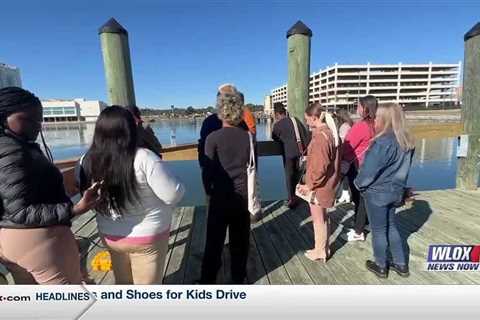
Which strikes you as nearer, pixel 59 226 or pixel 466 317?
pixel 59 226

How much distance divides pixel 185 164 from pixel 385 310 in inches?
302

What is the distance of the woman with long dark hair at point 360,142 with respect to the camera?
2.96 metres

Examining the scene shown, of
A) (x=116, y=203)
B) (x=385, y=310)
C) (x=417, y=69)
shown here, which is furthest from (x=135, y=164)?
(x=417, y=69)

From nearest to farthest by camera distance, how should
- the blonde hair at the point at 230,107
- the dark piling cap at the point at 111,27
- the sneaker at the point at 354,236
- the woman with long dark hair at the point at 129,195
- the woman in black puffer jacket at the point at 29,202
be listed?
the woman in black puffer jacket at the point at 29,202, the woman with long dark hair at the point at 129,195, the blonde hair at the point at 230,107, the dark piling cap at the point at 111,27, the sneaker at the point at 354,236

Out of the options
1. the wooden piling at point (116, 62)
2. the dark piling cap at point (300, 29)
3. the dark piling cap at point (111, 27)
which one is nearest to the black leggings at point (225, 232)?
the wooden piling at point (116, 62)

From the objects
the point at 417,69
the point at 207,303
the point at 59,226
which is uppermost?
the point at 417,69

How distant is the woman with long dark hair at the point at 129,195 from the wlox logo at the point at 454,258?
7.41 ft

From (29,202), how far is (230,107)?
51.5 inches

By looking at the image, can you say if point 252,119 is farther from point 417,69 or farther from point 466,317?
point 417,69

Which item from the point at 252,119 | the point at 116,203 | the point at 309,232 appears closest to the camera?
the point at 116,203

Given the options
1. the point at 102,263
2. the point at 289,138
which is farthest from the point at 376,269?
the point at 102,263

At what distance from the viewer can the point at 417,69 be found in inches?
2918

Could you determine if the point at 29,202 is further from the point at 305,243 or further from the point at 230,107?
the point at 305,243

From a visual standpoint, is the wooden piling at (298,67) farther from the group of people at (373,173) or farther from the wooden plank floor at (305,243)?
the wooden plank floor at (305,243)
